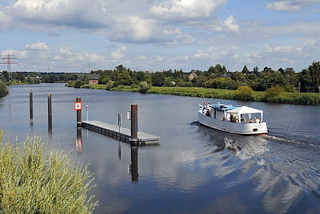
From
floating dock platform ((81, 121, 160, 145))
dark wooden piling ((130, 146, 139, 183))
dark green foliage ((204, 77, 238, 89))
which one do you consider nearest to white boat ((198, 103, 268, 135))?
floating dock platform ((81, 121, 160, 145))

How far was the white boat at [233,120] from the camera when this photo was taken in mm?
29234

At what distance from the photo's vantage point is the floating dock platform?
2606cm

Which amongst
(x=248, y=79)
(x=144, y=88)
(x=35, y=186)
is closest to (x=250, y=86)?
(x=248, y=79)

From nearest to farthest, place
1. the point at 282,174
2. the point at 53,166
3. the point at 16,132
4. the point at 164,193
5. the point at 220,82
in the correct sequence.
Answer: the point at 53,166 → the point at 164,193 → the point at 282,174 → the point at 16,132 → the point at 220,82

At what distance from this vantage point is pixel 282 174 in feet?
61.1

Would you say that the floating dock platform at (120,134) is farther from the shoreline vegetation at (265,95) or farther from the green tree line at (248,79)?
the green tree line at (248,79)

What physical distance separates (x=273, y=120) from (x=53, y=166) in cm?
3260

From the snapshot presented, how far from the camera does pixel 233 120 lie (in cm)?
3102

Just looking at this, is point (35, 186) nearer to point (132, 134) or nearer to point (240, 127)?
point (132, 134)

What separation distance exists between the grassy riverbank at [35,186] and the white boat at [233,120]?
22.0 metres

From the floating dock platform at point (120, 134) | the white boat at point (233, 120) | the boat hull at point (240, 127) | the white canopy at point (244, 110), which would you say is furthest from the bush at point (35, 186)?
the white canopy at point (244, 110)

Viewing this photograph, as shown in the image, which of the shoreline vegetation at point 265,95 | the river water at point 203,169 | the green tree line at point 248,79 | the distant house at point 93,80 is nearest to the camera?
the river water at point 203,169

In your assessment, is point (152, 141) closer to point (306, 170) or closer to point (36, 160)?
point (306, 170)

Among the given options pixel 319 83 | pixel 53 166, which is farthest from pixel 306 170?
pixel 319 83
